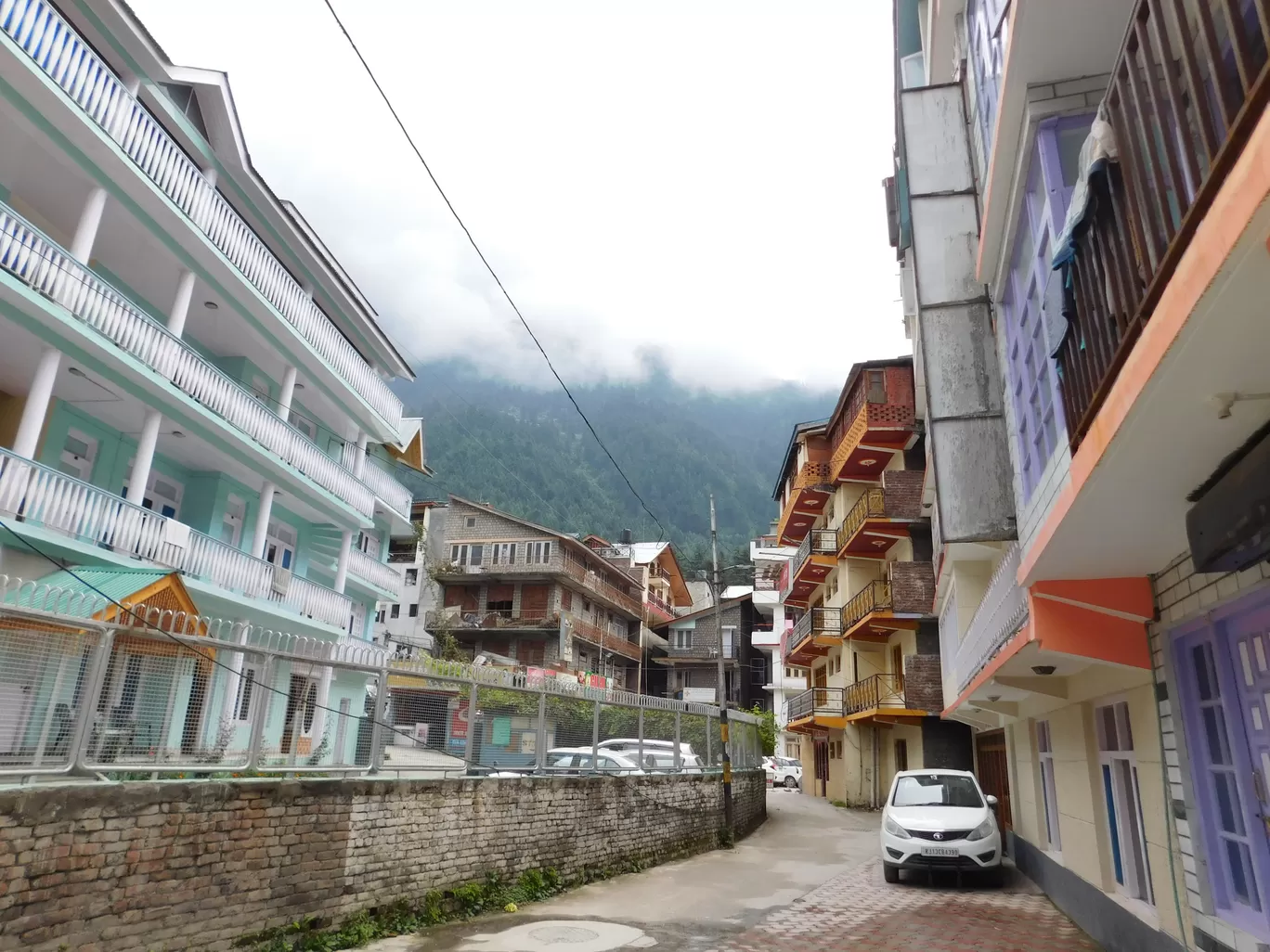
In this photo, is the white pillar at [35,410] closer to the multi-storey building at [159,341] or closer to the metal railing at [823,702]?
the multi-storey building at [159,341]

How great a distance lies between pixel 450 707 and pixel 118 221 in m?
9.83

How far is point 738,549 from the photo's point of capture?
107 metres

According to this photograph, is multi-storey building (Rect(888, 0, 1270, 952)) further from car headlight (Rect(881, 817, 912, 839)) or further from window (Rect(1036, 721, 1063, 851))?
car headlight (Rect(881, 817, 912, 839))

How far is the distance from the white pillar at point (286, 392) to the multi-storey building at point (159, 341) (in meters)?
0.06

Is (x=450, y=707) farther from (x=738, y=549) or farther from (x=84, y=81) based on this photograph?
(x=738, y=549)

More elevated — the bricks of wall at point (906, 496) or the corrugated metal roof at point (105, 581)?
the bricks of wall at point (906, 496)

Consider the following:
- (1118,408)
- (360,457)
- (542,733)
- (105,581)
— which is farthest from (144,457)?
Answer: (1118,408)

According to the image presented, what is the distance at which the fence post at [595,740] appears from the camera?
1298cm

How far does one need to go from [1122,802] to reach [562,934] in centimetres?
580

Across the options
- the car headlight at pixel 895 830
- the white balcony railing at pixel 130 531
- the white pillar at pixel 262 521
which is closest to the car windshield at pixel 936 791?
the car headlight at pixel 895 830

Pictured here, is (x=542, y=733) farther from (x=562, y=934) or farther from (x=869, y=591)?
(x=869, y=591)

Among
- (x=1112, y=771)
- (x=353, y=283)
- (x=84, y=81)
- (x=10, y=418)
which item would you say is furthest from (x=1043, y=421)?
(x=353, y=283)

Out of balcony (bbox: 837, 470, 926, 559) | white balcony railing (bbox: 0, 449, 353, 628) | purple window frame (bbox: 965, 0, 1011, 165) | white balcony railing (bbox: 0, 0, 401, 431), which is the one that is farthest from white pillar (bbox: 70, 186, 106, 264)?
balcony (bbox: 837, 470, 926, 559)

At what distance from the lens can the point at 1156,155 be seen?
3.12m
